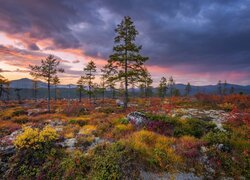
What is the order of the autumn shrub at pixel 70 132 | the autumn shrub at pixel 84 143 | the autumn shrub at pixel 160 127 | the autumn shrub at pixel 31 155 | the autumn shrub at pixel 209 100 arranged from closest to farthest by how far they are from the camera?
the autumn shrub at pixel 31 155
the autumn shrub at pixel 84 143
the autumn shrub at pixel 160 127
the autumn shrub at pixel 70 132
the autumn shrub at pixel 209 100

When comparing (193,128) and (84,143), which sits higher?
(193,128)

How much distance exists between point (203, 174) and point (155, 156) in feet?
6.66

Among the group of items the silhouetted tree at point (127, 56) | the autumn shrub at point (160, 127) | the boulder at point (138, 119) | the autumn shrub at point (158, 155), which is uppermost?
the silhouetted tree at point (127, 56)

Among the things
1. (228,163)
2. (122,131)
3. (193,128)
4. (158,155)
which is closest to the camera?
(228,163)

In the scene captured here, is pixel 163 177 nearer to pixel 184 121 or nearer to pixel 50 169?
pixel 50 169

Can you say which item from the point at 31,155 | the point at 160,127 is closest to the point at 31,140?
the point at 31,155

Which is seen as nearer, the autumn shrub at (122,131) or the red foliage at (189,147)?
the red foliage at (189,147)

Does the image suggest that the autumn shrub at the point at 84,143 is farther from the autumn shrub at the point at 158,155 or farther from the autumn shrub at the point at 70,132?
the autumn shrub at the point at 158,155

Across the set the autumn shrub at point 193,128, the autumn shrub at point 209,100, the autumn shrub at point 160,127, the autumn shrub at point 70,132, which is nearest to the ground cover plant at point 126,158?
the autumn shrub at point 193,128

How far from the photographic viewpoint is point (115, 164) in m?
6.41

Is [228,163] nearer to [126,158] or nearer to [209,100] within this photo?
[126,158]

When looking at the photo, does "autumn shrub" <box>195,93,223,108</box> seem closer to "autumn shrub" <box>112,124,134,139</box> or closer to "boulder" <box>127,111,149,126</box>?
"boulder" <box>127,111,149,126</box>

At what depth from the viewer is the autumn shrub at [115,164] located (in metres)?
6.07

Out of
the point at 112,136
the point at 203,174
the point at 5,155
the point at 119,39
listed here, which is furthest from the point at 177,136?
the point at 119,39
